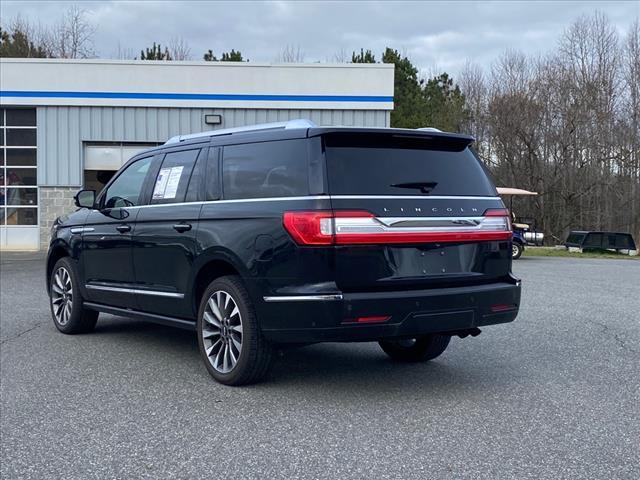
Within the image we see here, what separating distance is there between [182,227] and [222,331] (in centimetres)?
94

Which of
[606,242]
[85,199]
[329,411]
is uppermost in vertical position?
[85,199]

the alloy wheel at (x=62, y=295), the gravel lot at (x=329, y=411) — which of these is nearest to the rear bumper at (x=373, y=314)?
the gravel lot at (x=329, y=411)

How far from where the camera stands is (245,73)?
21328mm

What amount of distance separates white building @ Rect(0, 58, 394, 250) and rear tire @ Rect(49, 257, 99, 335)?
13857 millimetres

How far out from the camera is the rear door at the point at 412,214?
4.68 m

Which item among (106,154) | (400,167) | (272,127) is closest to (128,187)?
(272,127)

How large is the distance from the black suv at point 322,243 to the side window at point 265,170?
11 millimetres

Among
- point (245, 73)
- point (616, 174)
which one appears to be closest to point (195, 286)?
point (245, 73)

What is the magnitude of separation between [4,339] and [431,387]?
4.52 metres

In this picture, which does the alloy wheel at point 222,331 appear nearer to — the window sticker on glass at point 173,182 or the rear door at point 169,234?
the rear door at point 169,234

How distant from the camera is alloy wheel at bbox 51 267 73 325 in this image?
7.67 meters

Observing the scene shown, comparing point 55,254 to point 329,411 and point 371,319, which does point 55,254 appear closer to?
point 329,411

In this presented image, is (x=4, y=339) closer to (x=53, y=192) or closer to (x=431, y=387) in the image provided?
(x=431, y=387)

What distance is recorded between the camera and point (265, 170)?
522 centimetres
